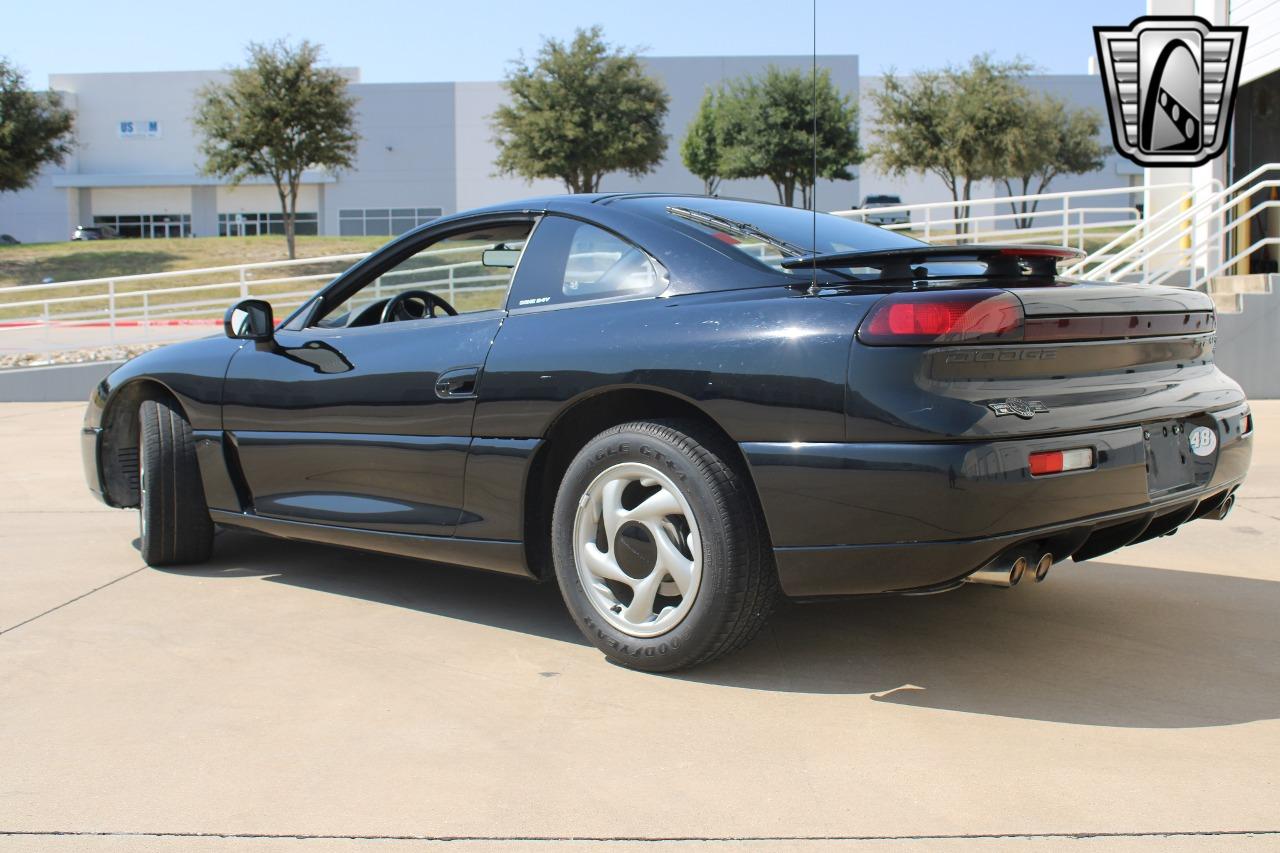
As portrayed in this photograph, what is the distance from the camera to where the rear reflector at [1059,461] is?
313 cm

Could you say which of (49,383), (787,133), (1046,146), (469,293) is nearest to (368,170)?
(787,133)

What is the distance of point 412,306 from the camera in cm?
471

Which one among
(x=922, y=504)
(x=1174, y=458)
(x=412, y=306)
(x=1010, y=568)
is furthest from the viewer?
(x=412, y=306)

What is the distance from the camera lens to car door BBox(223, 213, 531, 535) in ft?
13.2

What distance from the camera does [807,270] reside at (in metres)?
3.50

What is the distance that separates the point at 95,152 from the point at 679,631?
68.3m

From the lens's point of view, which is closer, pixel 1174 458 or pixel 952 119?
pixel 1174 458

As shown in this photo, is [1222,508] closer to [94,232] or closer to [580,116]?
[580,116]

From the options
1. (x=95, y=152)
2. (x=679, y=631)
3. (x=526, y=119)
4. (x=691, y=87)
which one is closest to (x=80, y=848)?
(x=679, y=631)

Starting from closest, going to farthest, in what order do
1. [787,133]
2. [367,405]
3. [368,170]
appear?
[367,405]
[787,133]
[368,170]

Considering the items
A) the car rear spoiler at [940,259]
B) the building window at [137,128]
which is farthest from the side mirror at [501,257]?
the building window at [137,128]

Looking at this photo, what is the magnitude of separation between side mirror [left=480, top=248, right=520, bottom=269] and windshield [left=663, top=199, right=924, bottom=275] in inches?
21.9

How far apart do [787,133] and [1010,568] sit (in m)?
42.0

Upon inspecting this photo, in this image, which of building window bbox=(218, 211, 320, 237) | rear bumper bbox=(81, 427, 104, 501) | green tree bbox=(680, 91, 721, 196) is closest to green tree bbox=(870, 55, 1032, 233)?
green tree bbox=(680, 91, 721, 196)
